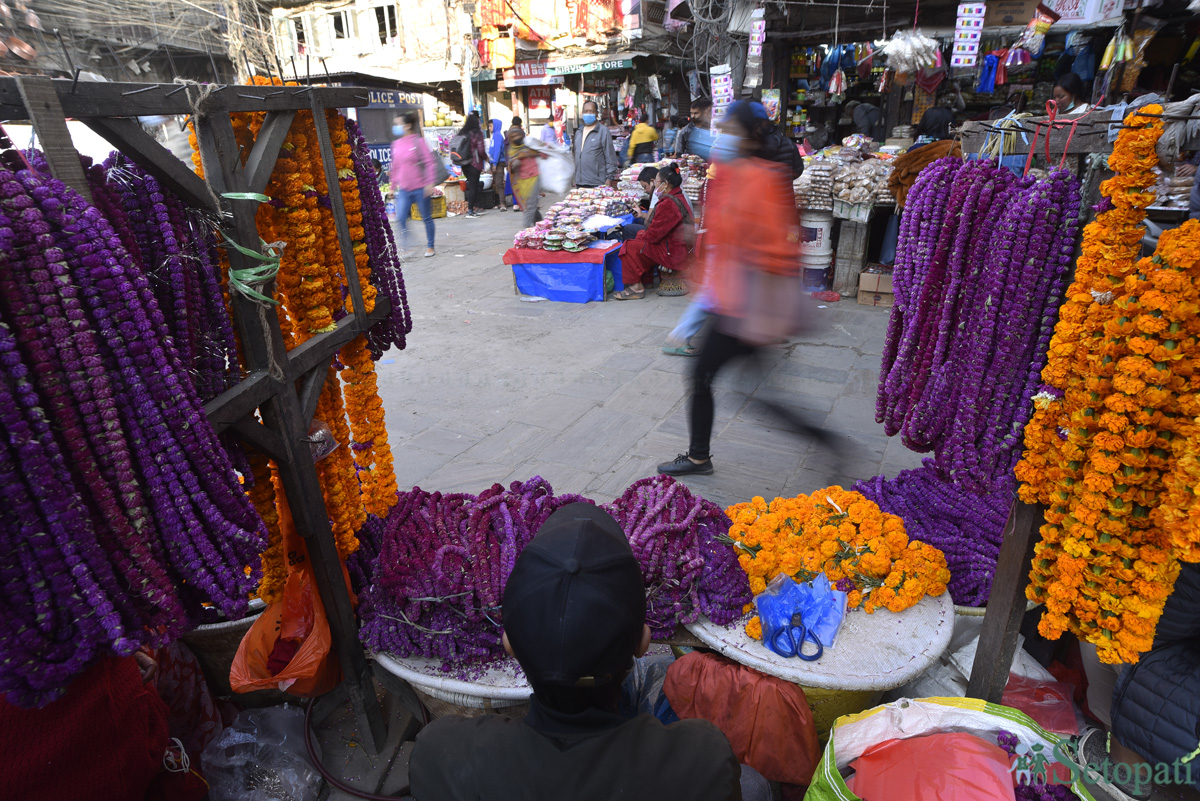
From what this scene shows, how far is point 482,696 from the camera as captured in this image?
7.07 feet

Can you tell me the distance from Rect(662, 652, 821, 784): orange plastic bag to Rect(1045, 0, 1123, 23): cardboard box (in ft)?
31.7

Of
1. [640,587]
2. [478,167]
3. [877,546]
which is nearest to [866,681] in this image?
[877,546]

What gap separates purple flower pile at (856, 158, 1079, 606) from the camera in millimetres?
2180

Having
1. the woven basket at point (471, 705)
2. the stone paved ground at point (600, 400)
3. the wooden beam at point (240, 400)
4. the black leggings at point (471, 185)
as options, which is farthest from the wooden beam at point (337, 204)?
the black leggings at point (471, 185)

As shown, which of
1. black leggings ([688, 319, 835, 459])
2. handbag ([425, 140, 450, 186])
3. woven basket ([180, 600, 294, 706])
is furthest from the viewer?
handbag ([425, 140, 450, 186])

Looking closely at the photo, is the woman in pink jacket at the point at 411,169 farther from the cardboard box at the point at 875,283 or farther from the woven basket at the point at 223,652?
the woven basket at the point at 223,652

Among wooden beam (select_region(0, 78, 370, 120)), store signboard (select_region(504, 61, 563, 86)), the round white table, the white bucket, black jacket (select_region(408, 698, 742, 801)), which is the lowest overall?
the round white table

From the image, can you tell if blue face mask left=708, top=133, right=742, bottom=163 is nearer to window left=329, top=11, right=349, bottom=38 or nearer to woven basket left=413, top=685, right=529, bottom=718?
woven basket left=413, top=685, right=529, bottom=718

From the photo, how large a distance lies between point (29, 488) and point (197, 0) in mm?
19919

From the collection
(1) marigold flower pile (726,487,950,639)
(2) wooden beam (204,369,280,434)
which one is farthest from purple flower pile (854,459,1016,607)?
(2) wooden beam (204,369,280,434)

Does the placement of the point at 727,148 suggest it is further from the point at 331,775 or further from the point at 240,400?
the point at 331,775

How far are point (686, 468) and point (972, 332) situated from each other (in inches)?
75.8

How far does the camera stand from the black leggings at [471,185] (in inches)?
531

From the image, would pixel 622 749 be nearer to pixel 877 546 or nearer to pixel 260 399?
pixel 260 399
